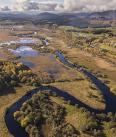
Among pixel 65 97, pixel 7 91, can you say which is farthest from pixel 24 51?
pixel 65 97

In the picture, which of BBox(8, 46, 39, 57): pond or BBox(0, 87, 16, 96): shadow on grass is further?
BBox(8, 46, 39, 57): pond

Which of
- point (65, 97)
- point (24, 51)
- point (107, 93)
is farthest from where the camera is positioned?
point (24, 51)

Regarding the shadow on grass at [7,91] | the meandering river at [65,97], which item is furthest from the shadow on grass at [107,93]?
the shadow on grass at [7,91]

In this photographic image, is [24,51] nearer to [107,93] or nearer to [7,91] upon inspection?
[7,91]

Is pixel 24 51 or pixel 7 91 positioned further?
pixel 24 51

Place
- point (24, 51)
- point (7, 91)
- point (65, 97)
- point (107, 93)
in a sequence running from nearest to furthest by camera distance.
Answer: point (65, 97)
point (7, 91)
point (107, 93)
point (24, 51)

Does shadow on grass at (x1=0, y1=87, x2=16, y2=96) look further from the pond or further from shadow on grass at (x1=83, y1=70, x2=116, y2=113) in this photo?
the pond

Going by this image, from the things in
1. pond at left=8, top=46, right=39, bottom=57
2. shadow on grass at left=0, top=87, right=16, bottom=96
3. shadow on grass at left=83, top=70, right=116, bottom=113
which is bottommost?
pond at left=8, top=46, right=39, bottom=57

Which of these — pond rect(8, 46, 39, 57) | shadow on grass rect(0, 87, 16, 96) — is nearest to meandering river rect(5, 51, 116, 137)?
shadow on grass rect(0, 87, 16, 96)

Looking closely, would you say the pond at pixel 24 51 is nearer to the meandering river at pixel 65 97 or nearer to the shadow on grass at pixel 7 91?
the meandering river at pixel 65 97

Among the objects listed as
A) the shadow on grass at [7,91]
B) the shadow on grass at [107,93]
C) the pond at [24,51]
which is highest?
the shadow on grass at [7,91]

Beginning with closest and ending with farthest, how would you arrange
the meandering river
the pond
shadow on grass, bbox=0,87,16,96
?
the meandering river < shadow on grass, bbox=0,87,16,96 < the pond
